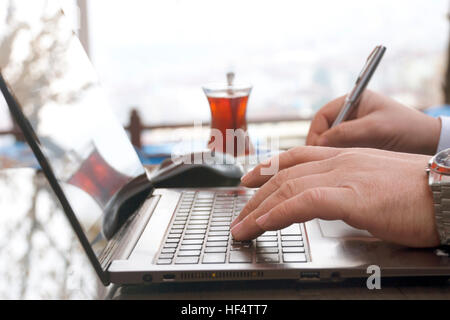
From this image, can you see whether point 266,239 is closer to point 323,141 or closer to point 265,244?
point 265,244

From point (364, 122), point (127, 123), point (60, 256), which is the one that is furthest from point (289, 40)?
point (60, 256)

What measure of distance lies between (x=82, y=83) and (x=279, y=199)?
0.34 meters

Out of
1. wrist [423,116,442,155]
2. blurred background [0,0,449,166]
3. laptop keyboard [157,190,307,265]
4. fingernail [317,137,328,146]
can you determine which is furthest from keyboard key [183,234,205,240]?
blurred background [0,0,449,166]

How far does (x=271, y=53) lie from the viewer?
2963 millimetres

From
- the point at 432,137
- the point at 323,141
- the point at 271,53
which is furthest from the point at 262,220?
the point at 271,53

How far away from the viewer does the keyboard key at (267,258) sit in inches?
17.8

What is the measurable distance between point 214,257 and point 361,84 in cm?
52

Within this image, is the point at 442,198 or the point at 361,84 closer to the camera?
the point at 442,198

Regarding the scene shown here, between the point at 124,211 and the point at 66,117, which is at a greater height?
the point at 66,117

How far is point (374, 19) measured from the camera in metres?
2.92

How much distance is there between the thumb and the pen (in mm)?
45

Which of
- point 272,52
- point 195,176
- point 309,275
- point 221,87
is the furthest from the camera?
point 272,52

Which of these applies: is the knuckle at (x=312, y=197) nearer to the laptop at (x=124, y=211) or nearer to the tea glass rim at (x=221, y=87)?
the laptop at (x=124, y=211)
